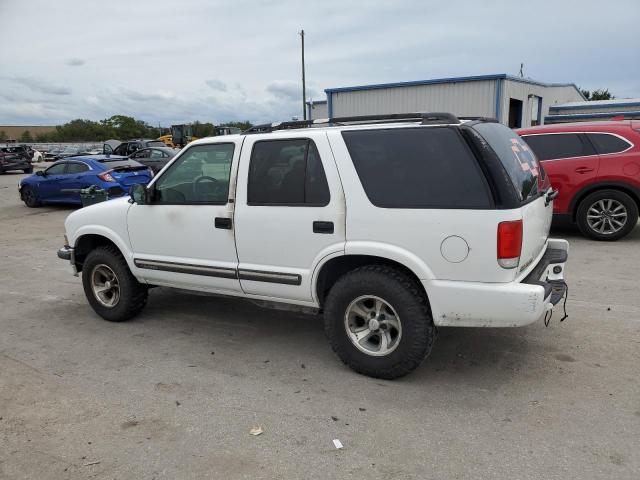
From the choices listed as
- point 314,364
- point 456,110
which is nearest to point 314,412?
point 314,364

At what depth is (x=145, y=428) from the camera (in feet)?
10.7

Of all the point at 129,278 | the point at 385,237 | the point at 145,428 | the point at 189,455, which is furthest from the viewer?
the point at 129,278

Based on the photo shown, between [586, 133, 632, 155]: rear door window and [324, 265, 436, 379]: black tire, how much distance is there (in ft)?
19.1

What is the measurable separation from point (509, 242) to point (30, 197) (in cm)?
1507

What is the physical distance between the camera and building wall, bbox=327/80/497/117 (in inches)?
777

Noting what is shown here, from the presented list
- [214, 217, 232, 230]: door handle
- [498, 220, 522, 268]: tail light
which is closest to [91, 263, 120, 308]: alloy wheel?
[214, 217, 232, 230]: door handle

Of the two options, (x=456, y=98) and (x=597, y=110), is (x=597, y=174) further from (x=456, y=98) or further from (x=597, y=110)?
(x=597, y=110)

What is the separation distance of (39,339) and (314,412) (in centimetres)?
297

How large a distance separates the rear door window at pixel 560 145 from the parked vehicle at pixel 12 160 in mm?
28876

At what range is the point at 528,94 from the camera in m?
22.2

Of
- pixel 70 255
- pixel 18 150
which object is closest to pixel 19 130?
pixel 18 150

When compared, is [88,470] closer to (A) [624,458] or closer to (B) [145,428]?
(B) [145,428]

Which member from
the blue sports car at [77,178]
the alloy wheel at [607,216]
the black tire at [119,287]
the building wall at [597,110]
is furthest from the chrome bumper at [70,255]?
the building wall at [597,110]

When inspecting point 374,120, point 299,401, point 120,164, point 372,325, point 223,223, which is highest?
point 374,120
